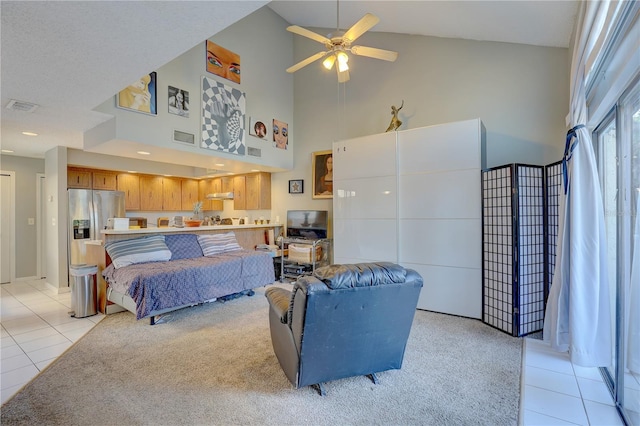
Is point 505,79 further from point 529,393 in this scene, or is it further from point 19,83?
point 19,83

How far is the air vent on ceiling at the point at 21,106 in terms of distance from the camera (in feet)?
9.85

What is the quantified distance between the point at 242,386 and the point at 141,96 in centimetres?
371

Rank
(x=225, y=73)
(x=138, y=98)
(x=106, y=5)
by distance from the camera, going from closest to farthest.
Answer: (x=106, y=5) → (x=138, y=98) → (x=225, y=73)

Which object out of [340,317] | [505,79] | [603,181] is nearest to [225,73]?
[505,79]

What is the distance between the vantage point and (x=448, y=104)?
14.2ft

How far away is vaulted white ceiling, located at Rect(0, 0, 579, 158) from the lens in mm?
1760

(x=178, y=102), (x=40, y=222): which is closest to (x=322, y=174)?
(x=178, y=102)

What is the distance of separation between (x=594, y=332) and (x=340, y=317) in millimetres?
2004

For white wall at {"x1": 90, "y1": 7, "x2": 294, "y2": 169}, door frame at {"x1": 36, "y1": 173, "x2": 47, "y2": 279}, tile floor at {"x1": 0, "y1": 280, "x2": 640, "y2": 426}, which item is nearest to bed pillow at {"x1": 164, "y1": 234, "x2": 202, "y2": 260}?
tile floor at {"x1": 0, "y1": 280, "x2": 640, "y2": 426}

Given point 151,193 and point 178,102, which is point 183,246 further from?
point 151,193

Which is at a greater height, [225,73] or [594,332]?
[225,73]

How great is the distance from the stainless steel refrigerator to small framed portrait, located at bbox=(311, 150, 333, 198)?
13.1 feet

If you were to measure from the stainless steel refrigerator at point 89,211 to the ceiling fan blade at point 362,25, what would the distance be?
5.09 m

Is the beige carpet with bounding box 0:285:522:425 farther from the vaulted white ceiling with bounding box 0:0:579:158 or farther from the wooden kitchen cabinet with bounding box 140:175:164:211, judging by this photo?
the wooden kitchen cabinet with bounding box 140:175:164:211
